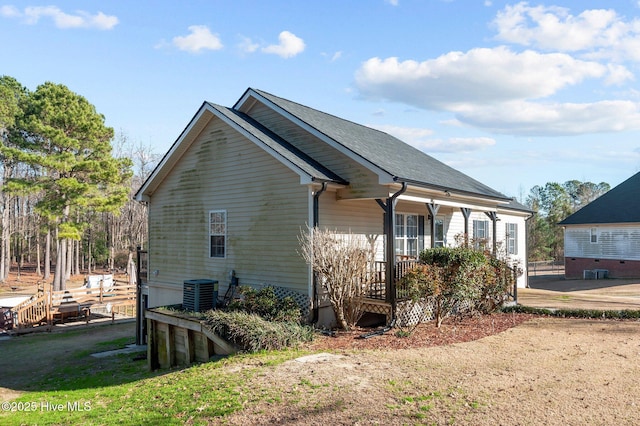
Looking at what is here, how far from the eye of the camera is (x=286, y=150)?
12367 mm

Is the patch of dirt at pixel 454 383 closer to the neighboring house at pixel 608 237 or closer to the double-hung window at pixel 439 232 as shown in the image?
the double-hung window at pixel 439 232

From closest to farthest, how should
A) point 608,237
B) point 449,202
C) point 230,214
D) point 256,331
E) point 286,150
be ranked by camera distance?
point 256,331 < point 286,150 < point 230,214 < point 449,202 < point 608,237

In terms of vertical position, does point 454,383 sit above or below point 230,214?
below

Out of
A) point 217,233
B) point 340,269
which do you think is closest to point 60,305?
point 217,233

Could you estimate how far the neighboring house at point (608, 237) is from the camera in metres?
27.8

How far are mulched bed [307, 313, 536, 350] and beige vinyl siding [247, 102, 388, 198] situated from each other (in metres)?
3.42

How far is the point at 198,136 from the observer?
14242 millimetres

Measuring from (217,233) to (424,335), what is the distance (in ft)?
22.7

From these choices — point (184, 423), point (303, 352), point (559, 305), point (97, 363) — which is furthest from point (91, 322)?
point (559, 305)

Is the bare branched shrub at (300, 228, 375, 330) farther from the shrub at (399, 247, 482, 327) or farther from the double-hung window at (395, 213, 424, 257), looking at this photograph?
the double-hung window at (395, 213, 424, 257)

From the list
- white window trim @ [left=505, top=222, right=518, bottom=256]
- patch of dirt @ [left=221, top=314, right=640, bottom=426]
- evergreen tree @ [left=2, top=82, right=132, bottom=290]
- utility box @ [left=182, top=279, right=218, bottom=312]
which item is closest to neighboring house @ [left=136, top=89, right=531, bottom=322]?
utility box @ [left=182, top=279, right=218, bottom=312]

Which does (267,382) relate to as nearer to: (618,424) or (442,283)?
(618,424)

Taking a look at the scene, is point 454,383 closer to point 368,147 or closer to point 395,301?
point 395,301

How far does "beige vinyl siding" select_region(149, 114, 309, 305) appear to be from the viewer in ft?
38.6
